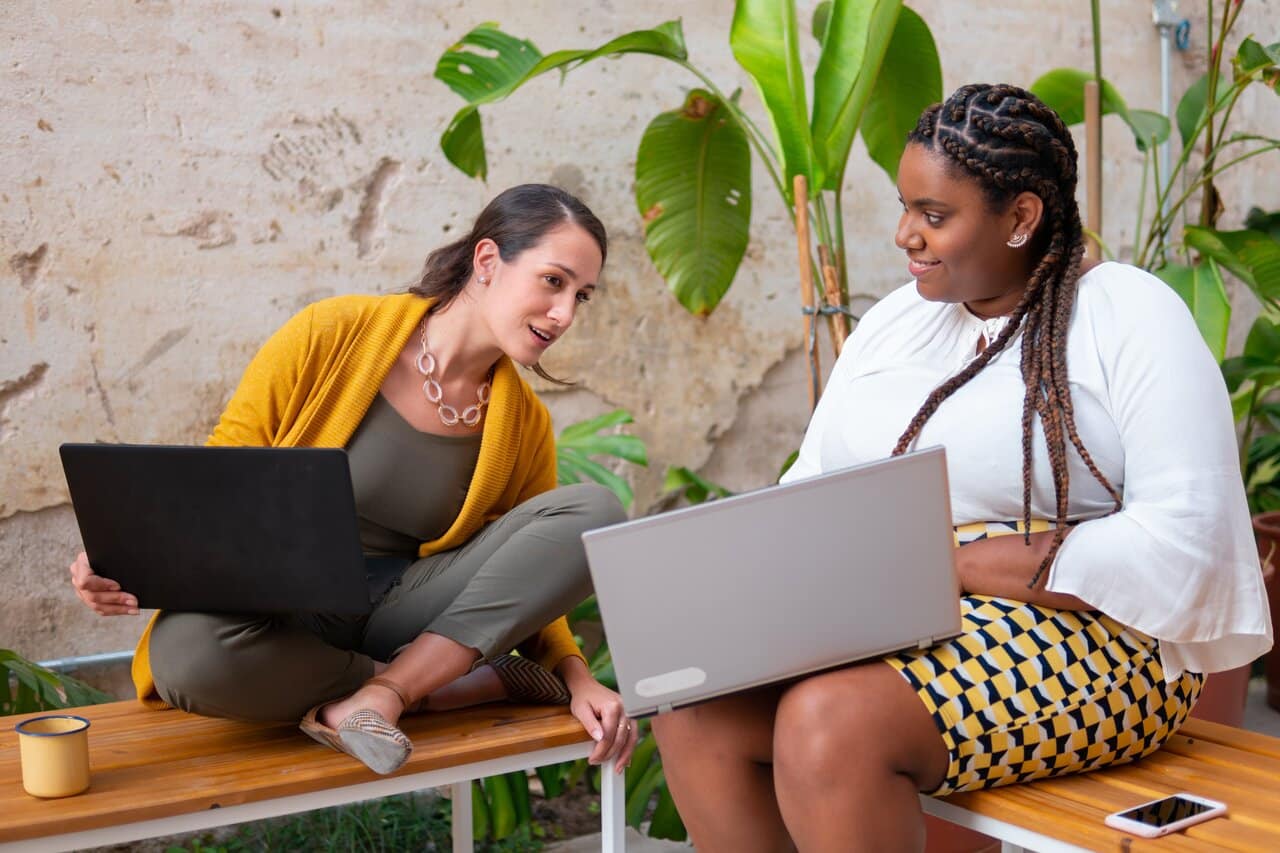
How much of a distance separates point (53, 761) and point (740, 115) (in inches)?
72.5

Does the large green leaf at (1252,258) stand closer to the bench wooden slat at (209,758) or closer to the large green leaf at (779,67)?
the large green leaf at (779,67)

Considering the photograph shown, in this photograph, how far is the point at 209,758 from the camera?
1.61m

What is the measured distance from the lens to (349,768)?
1561 millimetres

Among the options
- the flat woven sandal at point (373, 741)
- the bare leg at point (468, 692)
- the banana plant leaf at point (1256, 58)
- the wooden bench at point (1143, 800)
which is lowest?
the wooden bench at point (1143, 800)

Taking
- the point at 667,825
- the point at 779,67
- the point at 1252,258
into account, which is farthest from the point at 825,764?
the point at 1252,258

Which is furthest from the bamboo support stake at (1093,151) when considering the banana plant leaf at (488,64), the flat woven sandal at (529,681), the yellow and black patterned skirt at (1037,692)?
the flat woven sandal at (529,681)

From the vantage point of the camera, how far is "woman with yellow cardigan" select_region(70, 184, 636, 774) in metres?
1.68

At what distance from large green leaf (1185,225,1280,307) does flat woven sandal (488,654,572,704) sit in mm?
1735

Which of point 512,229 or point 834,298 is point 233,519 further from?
point 834,298

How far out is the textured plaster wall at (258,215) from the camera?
2.47 meters

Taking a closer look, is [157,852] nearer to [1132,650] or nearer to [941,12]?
[1132,650]

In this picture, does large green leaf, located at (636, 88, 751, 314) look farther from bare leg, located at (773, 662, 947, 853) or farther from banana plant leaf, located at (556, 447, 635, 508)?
bare leg, located at (773, 662, 947, 853)

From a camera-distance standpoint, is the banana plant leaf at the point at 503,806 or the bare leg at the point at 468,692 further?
the banana plant leaf at the point at 503,806

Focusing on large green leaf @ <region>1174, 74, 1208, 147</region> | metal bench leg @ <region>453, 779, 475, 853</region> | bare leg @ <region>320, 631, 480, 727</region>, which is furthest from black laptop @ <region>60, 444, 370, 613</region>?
large green leaf @ <region>1174, 74, 1208, 147</region>
